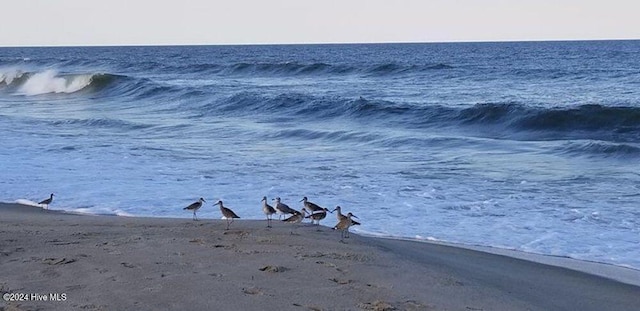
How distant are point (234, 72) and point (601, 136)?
3876 cm

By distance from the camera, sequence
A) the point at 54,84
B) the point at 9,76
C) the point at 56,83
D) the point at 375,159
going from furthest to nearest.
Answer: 1. the point at 9,76
2. the point at 56,83
3. the point at 54,84
4. the point at 375,159

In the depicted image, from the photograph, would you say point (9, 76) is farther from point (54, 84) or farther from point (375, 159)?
point (375, 159)

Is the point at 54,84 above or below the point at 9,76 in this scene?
below

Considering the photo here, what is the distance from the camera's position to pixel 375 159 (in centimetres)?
1669

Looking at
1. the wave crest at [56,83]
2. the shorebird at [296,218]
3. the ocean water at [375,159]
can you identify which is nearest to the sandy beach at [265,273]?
the shorebird at [296,218]

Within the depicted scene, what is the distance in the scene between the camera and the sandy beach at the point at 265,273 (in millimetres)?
6082

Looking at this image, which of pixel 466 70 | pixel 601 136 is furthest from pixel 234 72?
pixel 601 136

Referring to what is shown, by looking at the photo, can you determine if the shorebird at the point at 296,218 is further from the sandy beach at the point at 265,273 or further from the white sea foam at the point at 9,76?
the white sea foam at the point at 9,76

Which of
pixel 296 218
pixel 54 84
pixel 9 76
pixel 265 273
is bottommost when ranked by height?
pixel 265 273

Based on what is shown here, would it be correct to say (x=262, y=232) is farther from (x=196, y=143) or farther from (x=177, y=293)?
(x=196, y=143)

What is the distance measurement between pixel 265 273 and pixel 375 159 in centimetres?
1003

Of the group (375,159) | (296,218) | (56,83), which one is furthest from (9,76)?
(296,218)

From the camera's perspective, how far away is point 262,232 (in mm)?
8820

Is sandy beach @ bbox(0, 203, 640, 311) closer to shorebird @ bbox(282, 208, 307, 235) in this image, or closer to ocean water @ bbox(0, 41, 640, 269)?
shorebird @ bbox(282, 208, 307, 235)
